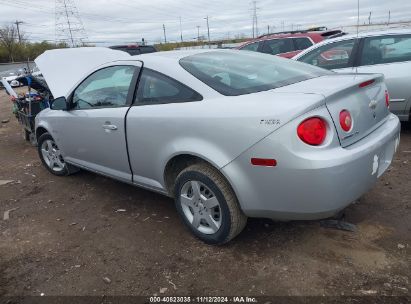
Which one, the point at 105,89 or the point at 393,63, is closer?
the point at 105,89

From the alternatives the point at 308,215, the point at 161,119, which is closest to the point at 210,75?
the point at 161,119

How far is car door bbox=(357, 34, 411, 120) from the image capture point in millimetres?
5406

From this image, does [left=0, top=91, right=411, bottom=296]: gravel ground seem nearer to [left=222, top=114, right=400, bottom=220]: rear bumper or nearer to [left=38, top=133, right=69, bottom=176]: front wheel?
[left=222, top=114, right=400, bottom=220]: rear bumper

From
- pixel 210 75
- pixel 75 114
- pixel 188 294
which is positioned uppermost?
pixel 210 75

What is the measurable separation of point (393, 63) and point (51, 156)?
4.89 m

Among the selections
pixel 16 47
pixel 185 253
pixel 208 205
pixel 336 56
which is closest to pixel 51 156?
pixel 185 253

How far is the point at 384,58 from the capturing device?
18.5 feet

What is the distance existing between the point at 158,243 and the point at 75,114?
1.80m

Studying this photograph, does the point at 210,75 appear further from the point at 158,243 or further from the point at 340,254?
the point at 340,254

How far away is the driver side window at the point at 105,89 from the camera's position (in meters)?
3.71

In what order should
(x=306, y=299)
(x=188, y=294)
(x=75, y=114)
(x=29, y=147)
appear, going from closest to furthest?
(x=306, y=299) < (x=188, y=294) < (x=75, y=114) < (x=29, y=147)

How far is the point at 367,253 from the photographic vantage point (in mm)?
2932

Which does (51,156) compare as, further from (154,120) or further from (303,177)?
(303,177)

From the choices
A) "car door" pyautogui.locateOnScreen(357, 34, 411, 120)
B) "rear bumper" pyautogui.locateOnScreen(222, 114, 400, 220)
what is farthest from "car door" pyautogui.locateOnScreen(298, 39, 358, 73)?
"rear bumper" pyautogui.locateOnScreen(222, 114, 400, 220)
